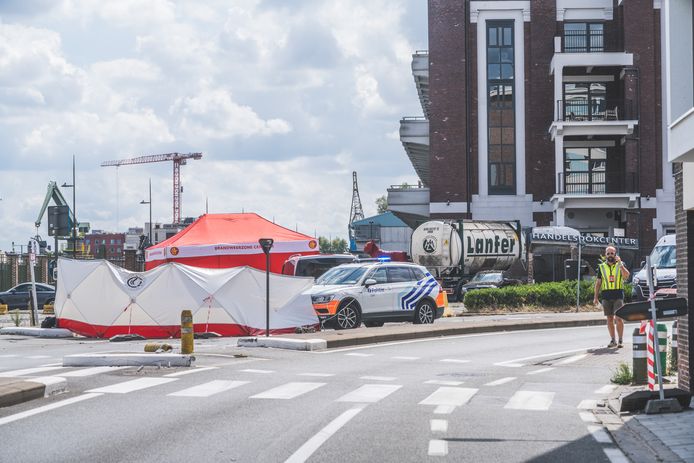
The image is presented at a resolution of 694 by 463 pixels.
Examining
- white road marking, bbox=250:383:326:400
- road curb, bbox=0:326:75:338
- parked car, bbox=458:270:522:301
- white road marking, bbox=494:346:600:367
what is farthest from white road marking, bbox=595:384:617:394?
parked car, bbox=458:270:522:301

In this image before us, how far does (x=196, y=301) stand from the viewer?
80.9 ft

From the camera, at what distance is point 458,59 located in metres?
54.2

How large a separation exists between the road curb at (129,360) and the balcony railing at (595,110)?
128 feet

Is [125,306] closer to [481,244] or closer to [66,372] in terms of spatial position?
[66,372]

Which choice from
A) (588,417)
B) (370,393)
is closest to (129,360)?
(370,393)

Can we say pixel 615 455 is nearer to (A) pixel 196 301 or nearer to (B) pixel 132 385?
(B) pixel 132 385

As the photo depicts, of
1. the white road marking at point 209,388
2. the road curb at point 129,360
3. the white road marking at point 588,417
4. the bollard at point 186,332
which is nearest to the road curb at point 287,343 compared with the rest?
the bollard at point 186,332

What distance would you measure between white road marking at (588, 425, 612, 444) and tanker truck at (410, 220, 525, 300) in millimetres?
30415

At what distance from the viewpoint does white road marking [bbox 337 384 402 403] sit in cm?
1249

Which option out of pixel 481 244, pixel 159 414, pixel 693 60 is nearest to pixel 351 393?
pixel 159 414

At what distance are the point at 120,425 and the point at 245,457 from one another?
2.16 meters

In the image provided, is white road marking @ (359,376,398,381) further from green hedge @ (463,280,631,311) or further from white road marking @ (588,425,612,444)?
green hedge @ (463,280,631,311)

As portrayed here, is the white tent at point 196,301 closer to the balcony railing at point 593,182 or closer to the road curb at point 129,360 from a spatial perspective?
the road curb at point 129,360

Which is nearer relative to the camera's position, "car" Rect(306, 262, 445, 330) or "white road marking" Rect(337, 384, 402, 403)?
"white road marking" Rect(337, 384, 402, 403)
